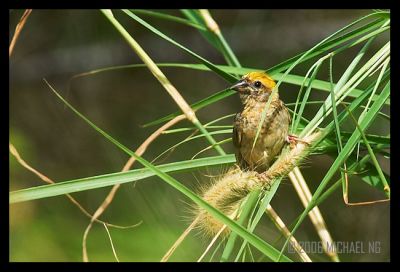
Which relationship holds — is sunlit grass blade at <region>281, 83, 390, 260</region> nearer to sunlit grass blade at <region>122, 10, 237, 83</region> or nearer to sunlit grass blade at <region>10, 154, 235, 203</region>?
sunlit grass blade at <region>10, 154, 235, 203</region>

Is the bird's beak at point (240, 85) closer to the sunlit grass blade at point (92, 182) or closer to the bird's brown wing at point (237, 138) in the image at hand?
the bird's brown wing at point (237, 138)

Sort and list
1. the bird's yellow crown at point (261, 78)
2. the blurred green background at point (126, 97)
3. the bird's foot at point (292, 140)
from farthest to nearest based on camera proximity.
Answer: the blurred green background at point (126, 97) < the bird's yellow crown at point (261, 78) < the bird's foot at point (292, 140)

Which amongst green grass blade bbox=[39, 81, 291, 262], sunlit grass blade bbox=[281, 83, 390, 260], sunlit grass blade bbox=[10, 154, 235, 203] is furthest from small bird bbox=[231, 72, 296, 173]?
green grass blade bbox=[39, 81, 291, 262]

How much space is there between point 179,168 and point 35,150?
3.58 m

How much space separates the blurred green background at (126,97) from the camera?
503 centimetres

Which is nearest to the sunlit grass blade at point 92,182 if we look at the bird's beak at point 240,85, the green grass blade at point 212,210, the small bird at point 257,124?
the green grass blade at point 212,210

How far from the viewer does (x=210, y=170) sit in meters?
3.00

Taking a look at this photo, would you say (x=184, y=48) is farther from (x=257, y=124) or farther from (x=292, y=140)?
(x=257, y=124)

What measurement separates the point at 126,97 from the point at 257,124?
10.9 ft

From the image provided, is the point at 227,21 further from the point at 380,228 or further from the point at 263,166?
the point at 263,166

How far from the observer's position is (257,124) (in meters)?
3.25

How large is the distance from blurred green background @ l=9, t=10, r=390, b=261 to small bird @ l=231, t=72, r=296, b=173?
144 cm

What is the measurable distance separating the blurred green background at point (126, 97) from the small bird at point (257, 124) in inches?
56.7

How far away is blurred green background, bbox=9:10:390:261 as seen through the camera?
16.5 ft
